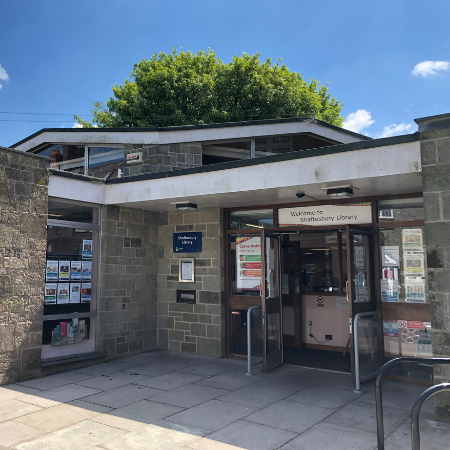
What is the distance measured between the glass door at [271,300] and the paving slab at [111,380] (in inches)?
81.5

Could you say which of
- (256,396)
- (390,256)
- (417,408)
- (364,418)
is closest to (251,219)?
(390,256)

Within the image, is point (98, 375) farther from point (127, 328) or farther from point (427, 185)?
point (427, 185)

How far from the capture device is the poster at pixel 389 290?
6746 millimetres

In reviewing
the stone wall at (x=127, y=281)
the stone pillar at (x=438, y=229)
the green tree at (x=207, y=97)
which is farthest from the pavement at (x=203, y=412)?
the green tree at (x=207, y=97)

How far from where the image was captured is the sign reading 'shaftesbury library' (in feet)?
23.4

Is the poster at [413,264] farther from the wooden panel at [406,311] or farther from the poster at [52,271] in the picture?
the poster at [52,271]

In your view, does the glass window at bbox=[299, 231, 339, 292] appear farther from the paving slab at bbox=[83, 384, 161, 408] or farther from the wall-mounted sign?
the paving slab at bbox=[83, 384, 161, 408]

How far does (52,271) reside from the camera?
24.2 ft

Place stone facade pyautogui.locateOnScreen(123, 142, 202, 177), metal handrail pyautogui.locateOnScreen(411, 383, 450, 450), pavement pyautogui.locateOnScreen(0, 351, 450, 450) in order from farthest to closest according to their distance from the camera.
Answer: stone facade pyautogui.locateOnScreen(123, 142, 202, 177) → pavement pyautogui.locateOnScreen(0, 351, 450, 450) → metal handrail pyautogui.locateOnScreen(411, 383, 450, 450)

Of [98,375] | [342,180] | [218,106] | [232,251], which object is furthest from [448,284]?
[218,106]

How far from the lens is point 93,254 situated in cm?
816

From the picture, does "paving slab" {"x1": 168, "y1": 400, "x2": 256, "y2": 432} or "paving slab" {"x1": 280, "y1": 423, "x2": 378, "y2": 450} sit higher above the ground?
"paving slab" {"x1": 168, "y1": 400, "x2": 256, "y2": 432}

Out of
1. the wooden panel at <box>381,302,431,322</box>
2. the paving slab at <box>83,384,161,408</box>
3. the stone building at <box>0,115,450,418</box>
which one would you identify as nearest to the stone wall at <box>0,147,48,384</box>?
the stone building at <box>0,115,450,418</box>

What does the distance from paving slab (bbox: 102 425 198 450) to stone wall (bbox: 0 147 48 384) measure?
288cm
